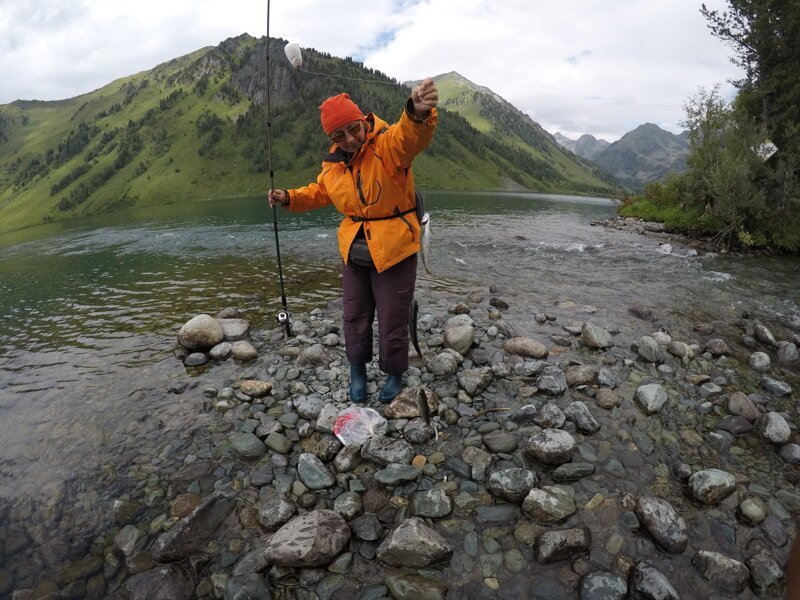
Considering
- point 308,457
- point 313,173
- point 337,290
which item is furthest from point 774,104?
point 313,173

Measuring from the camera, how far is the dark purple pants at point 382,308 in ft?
20.1

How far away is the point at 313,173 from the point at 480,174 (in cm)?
7551

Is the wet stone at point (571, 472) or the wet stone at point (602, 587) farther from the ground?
the wet stone at point (571, 472)

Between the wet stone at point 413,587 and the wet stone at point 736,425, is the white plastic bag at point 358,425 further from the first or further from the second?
the wet stone at point 736,425

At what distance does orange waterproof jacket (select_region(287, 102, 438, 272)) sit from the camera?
5286 millimetres

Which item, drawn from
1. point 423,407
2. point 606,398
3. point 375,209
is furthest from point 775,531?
point 375,209

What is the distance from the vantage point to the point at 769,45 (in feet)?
82.5

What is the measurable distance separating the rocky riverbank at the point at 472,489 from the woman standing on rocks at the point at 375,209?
3.40 ft

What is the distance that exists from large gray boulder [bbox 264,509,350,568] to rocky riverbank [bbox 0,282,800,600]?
0.06ft

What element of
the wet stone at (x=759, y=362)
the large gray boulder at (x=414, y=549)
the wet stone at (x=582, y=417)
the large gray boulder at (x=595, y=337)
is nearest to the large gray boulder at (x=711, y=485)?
the wet stone at (x=582, y=417)

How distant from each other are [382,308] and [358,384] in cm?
158

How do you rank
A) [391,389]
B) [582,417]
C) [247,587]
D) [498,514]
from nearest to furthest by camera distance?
[247,587]
[498,514]
[582,417]
[391,389]

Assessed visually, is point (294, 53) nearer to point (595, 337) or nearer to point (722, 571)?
point (595, 337)

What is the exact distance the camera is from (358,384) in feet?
22.9
